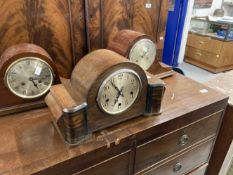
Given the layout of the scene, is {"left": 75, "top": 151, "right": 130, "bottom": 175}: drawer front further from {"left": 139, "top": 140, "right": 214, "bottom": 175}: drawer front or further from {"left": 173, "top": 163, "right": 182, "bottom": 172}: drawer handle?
{"left": 173, "top": 163, "right": 182, "bottom": 172}: drawer handle

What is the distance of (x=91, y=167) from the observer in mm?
658

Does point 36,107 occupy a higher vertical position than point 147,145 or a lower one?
higher

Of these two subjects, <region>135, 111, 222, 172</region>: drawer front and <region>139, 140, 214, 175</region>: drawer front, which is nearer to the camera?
<region>135, 111, 222, 172</region>: drawer front

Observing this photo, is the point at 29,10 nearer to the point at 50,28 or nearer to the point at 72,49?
the point at 50,28

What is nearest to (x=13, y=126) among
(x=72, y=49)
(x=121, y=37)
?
(x=72, y=49)

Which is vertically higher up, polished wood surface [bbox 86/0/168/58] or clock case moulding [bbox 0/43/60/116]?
polished wood surface [bbox 86/0/168/58]

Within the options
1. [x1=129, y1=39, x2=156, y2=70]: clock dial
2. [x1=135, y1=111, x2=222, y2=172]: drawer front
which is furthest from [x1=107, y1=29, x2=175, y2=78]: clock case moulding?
[x1=135, y1=111, x2=222, y2=172]: drawer front

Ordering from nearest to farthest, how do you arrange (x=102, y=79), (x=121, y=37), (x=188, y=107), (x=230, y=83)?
(x=102, y=79), (x=188, y=107), (x=121, y=37), (x=230, y=83)

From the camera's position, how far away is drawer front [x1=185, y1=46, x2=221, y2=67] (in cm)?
288

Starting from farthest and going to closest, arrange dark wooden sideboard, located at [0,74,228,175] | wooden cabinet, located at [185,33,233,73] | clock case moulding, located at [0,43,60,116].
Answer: wooden cabinet, located at [185,33,233,73] < clock case moulding, located at [0,43,60,116] < dark wooden sideboard, located at [0,74,228,175]

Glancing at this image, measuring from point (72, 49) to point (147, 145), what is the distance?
21.4 inches

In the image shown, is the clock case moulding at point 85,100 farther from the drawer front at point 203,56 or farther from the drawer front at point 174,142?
the drawer front at point 203,56

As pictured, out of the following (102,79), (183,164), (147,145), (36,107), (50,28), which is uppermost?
(50,28)

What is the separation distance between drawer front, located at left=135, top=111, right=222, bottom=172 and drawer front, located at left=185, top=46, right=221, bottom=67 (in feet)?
7.05
